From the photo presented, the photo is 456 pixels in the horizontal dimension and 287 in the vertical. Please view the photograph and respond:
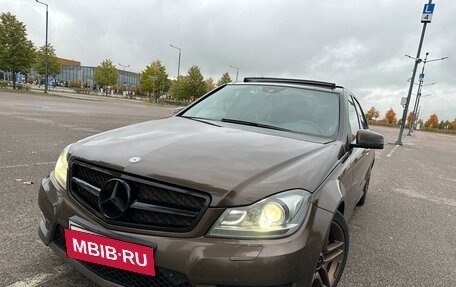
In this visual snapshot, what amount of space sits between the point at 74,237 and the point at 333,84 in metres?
A: 3.01

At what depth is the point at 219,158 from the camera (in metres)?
2.33

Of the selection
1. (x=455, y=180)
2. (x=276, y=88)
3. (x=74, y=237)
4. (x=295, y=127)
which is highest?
(x=276, y=88)

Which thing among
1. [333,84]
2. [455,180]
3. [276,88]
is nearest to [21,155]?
[276,88]

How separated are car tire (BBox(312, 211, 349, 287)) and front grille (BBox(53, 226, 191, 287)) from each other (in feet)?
2.72

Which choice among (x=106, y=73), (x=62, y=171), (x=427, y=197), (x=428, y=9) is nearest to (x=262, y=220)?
(x=62, y=171)

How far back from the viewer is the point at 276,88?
12.9 feet

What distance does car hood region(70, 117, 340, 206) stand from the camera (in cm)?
206

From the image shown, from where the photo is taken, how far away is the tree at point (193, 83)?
60.4 meters

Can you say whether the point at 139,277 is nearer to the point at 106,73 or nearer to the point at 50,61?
the point at 50,61

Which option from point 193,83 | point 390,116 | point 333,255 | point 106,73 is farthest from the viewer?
point 390,116

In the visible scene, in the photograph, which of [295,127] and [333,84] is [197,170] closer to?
[295,127]

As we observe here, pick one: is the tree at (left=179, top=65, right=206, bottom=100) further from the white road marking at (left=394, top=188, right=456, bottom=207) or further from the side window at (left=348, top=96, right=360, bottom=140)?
the side window at (left=348, top=96, right=360, bottom=140)

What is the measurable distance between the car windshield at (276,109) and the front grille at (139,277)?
5.64ft

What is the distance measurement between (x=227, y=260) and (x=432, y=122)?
12045 cm
